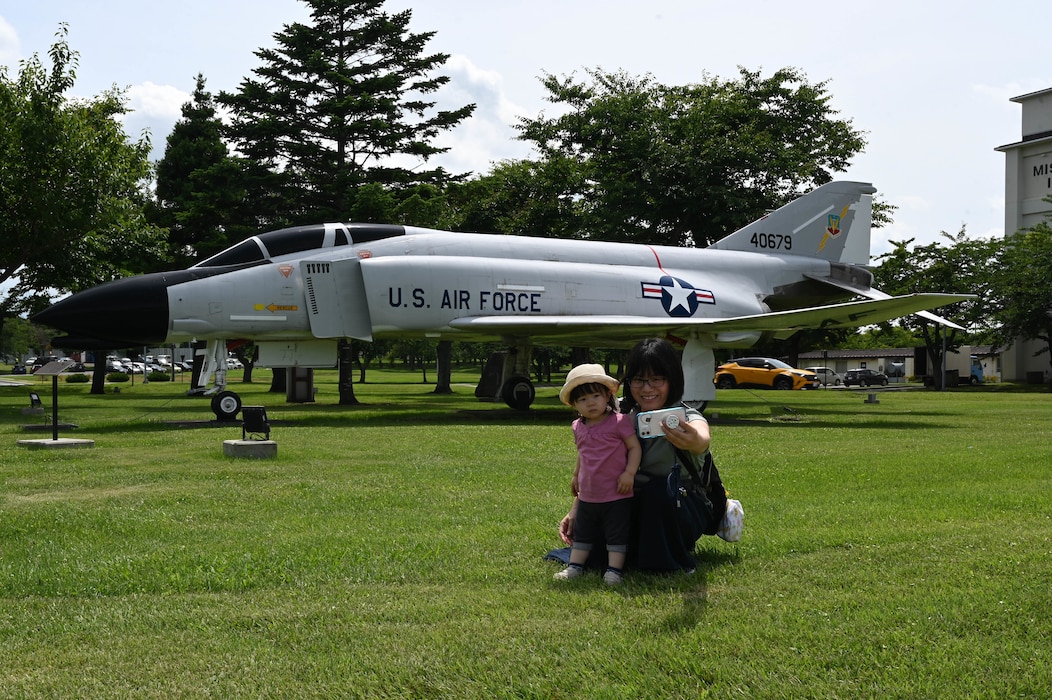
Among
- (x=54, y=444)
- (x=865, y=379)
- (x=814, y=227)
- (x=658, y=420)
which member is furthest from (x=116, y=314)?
(x=865, y=379)

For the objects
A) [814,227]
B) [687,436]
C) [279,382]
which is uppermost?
[814,227]

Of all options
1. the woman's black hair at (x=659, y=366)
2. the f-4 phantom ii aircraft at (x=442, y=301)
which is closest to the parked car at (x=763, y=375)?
the f-4 phantom ii aircraft at (x=442, y=301)

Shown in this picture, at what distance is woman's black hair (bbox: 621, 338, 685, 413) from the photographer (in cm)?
462

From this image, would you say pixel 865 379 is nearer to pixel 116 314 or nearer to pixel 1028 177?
pixel 1028 177

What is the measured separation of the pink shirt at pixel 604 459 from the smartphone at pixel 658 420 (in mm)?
227

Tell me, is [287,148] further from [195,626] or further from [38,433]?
[195,626]

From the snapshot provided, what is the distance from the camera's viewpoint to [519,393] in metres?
18.8

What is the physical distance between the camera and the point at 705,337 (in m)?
16.6

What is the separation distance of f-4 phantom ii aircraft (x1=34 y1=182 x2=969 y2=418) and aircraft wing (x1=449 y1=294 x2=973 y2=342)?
34mm

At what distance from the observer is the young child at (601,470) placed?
4496 millimetres

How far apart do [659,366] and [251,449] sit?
6.06 meters

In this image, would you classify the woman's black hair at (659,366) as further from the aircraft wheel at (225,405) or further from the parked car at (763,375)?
the parked car at (763,375)

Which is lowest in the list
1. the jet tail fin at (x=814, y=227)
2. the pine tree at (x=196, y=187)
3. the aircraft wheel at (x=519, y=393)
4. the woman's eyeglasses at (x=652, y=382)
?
the aircraft wheel at (x=519, y=393)

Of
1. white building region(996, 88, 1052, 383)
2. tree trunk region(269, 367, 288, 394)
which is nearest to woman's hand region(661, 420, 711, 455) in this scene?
tree trunk region(269, 367, 288, 394)
